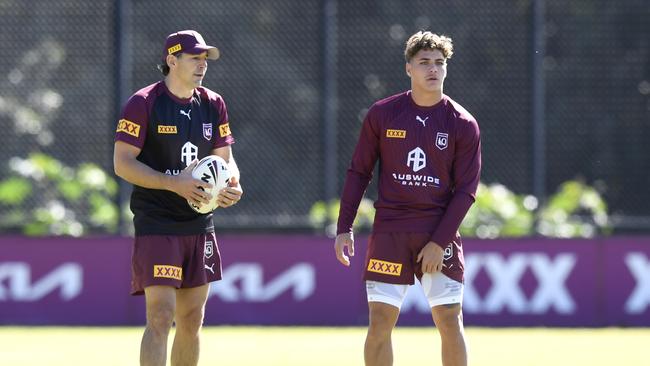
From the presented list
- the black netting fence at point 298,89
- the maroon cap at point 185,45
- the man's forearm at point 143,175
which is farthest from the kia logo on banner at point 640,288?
the man's forearm at point 143,175

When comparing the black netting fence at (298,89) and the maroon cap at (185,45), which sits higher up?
the black netting fence at (298,89)

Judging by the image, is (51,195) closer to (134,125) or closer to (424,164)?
(134,125)

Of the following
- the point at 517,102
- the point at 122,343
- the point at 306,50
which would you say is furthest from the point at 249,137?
the point at 122,343

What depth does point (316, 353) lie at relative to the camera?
11.7 metres

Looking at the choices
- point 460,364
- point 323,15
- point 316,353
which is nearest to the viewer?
point 460,364

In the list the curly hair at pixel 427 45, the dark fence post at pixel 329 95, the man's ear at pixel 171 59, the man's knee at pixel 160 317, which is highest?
the dark fence post at pixel 329 95

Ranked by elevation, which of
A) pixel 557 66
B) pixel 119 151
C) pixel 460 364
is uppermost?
pixel 557 66

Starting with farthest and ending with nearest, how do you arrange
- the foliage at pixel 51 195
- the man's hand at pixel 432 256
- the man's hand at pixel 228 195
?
the foliage at pixel 51 195 → the man's hand at pixel 228 195 → the man's hand at pixel 432 256

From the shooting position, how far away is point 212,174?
818 centimetres

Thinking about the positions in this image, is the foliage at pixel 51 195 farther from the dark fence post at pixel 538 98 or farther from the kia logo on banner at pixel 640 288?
the kia logo on banner at pixel 640 288

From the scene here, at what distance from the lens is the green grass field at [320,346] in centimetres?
1100

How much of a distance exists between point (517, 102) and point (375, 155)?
790 cm

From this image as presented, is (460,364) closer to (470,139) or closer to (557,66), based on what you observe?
(470,139)

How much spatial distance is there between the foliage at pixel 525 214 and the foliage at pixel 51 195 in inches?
97.8
